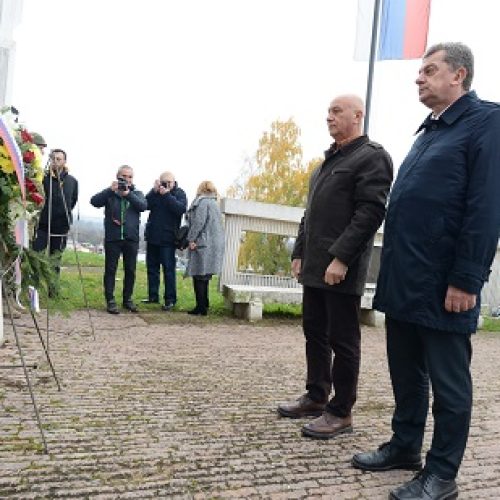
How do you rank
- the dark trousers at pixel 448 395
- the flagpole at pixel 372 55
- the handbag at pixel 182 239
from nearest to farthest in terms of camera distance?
the dark trousers at pixel 448 395 → the handbag at pixel 182 239 → the flagpole at pixel 372 55

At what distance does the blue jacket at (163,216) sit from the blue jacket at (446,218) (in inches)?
220

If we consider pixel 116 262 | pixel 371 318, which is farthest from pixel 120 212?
pixel 371 318

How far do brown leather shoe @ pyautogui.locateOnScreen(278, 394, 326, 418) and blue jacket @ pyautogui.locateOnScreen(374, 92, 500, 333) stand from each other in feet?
3.87

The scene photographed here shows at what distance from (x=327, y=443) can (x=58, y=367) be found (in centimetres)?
232

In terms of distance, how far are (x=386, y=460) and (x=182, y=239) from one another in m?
5.52

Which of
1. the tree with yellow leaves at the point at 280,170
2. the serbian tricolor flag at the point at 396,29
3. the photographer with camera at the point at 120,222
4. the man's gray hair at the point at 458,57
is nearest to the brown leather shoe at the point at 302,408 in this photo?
the man's gray hair at the point at 458,57

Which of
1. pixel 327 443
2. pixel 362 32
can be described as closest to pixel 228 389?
pixel 327 443

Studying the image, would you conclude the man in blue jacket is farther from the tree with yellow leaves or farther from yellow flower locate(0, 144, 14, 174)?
the tree with yellow leaves

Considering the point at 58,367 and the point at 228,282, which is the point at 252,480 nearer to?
the point at 58,367

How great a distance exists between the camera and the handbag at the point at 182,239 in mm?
7930

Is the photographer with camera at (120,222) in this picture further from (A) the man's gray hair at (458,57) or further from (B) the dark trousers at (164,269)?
(A) the man's gray hair at (458,57)

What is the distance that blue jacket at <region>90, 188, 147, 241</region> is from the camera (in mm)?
7398

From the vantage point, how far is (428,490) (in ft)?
8.10

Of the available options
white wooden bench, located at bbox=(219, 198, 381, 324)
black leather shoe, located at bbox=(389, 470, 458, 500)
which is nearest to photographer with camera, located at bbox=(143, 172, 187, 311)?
white wooden bench, located at bbox=(219, 198, 381, 324)
